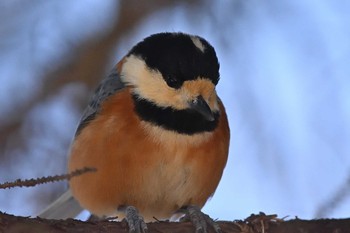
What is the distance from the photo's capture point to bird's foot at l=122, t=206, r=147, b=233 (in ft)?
11.2

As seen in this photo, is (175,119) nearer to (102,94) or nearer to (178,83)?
(178,83)

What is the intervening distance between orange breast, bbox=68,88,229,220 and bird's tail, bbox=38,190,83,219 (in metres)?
0.67

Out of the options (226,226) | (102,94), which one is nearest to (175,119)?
(102,94)

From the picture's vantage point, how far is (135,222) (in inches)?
139

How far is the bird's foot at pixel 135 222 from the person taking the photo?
11.2ft

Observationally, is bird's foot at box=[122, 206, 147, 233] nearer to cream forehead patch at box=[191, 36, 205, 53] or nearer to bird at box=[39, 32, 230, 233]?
bird at box=[39, 32, 230, 233]

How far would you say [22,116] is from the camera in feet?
15.9

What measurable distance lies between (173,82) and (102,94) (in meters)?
0.64

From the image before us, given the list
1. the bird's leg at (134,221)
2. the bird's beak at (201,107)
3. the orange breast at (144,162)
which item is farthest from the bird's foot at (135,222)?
the bird's beak at (201,107)

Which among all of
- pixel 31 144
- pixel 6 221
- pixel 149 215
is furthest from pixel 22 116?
pixel 6 221

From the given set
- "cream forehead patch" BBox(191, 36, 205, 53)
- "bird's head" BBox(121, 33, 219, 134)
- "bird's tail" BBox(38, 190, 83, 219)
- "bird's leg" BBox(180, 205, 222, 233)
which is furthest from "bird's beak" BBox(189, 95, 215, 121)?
"bird's tail" BBox(38, 190, 83, 219)

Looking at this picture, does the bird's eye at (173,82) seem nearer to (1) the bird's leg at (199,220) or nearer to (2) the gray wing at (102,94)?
(2) the gray wing at (102,94)

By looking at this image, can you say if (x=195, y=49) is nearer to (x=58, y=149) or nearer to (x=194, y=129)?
(x=194, y=129)

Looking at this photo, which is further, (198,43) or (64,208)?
(64,208)
